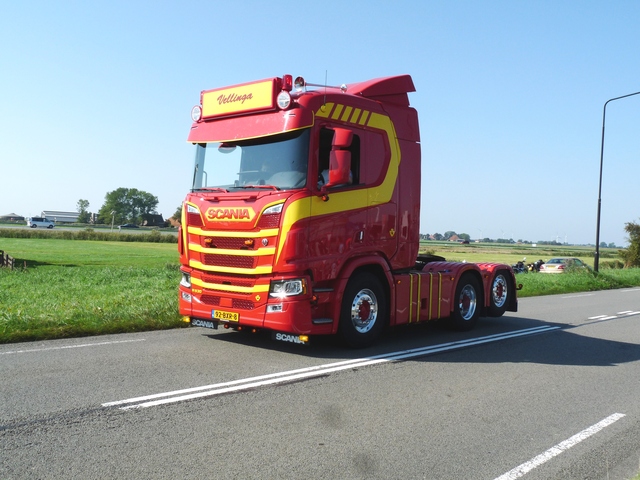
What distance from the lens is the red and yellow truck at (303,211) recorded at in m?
7.29

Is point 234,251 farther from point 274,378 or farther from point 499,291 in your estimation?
point 499,291

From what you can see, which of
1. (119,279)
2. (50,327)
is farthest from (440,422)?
(119,279)

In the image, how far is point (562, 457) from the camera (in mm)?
4383

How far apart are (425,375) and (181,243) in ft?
12.5

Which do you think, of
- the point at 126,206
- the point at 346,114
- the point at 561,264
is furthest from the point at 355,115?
the point at 126,206

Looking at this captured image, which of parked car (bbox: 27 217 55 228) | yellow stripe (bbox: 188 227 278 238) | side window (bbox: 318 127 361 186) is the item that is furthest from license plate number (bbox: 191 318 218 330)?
parked car (bbox: 27 217 55 228)

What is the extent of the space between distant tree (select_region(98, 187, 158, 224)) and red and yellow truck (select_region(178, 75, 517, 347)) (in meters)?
140

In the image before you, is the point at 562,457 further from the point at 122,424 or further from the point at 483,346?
the point at 483,346

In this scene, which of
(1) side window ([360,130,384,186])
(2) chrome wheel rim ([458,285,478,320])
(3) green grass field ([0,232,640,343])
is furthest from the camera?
(2) chrome wheel rim ([458,285,478,320])

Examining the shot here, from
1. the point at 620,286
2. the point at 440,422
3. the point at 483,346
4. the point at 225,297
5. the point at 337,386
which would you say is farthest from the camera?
the point at 620,286

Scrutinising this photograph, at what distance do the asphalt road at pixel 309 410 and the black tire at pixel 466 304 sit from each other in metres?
1.35

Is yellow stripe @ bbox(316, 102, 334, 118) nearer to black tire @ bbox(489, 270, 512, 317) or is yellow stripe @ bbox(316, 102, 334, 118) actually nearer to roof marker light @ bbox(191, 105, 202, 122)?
roof marker light @ bbox(191, 105, 202, 122)

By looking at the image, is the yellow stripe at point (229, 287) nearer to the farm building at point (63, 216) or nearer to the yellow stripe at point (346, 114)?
the yellow stripe at point (346, 114)

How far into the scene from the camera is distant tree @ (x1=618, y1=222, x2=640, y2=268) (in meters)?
46.2
